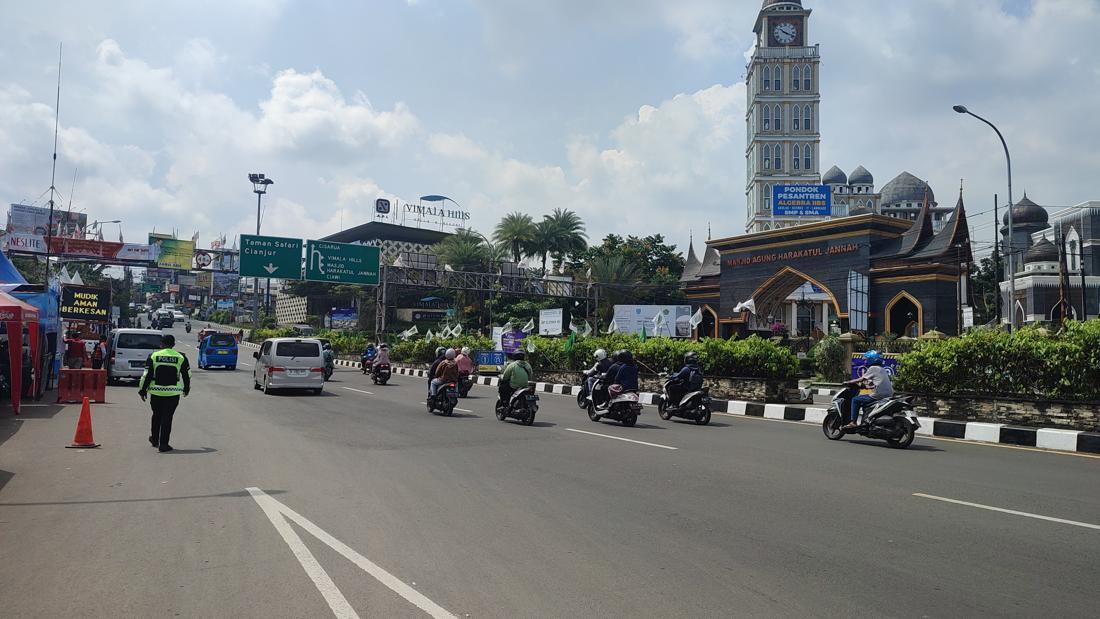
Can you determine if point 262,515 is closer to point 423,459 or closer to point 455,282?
point 423,459

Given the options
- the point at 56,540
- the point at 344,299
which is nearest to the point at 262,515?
the point at 56,540

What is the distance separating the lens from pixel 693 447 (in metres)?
11.4

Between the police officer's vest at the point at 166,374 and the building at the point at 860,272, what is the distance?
38.4 meters

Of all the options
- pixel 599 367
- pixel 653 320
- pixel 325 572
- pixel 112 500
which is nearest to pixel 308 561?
pixel 325 572

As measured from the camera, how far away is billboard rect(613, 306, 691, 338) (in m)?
51.1

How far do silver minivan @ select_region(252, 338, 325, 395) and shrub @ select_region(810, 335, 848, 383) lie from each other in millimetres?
22099

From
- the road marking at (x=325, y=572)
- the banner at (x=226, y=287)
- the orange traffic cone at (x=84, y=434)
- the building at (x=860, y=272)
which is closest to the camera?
the road marking at (x=325, y=572)

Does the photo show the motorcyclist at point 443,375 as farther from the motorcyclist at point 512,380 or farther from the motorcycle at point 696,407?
the motorcycle at point 696,407

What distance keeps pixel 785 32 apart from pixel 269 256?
82.8 m

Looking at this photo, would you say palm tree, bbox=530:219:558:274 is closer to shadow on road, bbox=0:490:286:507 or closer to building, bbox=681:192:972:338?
building, bbox=681:192:972:338

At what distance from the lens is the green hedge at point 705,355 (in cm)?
2012

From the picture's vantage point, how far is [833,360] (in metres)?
33.2

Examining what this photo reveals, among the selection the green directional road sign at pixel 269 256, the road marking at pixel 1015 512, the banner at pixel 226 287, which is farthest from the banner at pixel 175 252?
the banner at pixel 226 287

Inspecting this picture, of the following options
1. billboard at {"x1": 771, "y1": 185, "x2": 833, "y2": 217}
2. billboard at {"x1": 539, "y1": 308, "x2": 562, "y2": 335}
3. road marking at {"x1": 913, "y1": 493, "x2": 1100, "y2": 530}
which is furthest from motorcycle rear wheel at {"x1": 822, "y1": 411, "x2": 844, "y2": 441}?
billboard at {"x1": 771, "y1": 185, "x2": 833, "y2": 217}
